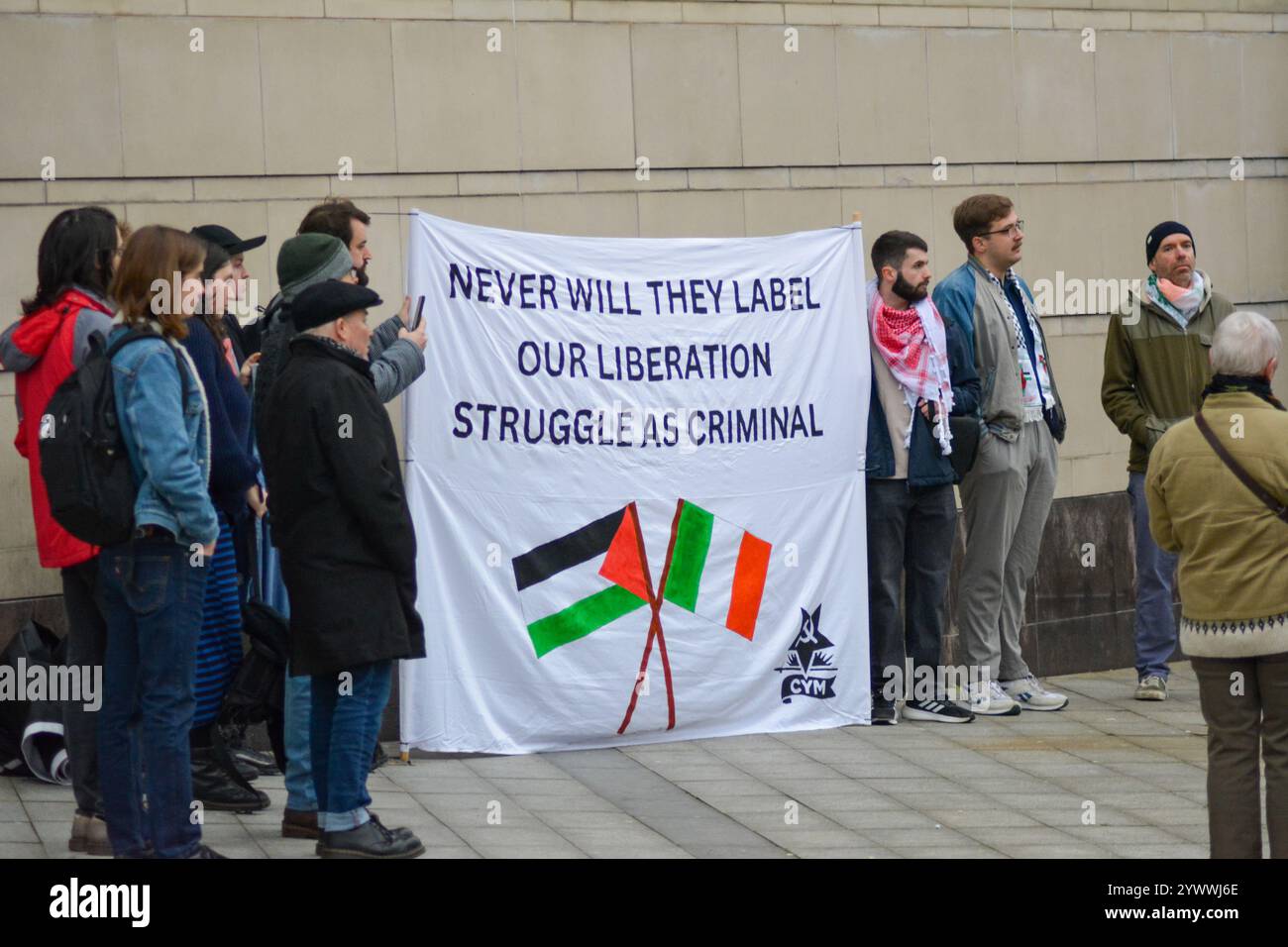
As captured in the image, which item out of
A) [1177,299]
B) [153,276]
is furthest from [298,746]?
[1177,299]

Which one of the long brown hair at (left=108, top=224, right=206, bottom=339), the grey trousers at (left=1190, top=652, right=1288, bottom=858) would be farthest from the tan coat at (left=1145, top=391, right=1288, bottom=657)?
the long brown hair at (left=108, top=224, right=206, bottom=339)

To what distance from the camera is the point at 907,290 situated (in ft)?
27.9

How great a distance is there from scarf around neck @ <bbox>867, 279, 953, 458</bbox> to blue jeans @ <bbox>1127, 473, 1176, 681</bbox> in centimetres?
139

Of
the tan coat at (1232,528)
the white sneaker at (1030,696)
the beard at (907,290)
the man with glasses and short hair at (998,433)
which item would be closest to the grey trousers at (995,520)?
the man with glasses and short hair at (998,433)

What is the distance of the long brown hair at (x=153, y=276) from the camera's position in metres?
5.80

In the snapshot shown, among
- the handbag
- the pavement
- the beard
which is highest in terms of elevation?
the beard

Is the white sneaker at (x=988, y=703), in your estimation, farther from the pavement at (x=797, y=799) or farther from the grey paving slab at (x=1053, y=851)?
the grey paving slab at (x=1053, y=851)

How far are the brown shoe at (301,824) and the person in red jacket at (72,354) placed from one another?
604 millimetres

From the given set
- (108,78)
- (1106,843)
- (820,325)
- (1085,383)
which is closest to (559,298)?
(820,325)

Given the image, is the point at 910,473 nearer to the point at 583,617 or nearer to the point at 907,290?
the point at 907,290

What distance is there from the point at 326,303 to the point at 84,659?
1.33m

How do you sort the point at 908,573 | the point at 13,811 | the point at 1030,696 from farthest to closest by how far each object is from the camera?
the point at 1030,696, the point at 908,573, the point at 13,811

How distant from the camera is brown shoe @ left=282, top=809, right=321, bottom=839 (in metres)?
6.49

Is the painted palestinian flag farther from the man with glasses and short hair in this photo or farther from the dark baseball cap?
the man with glasses and short hair
